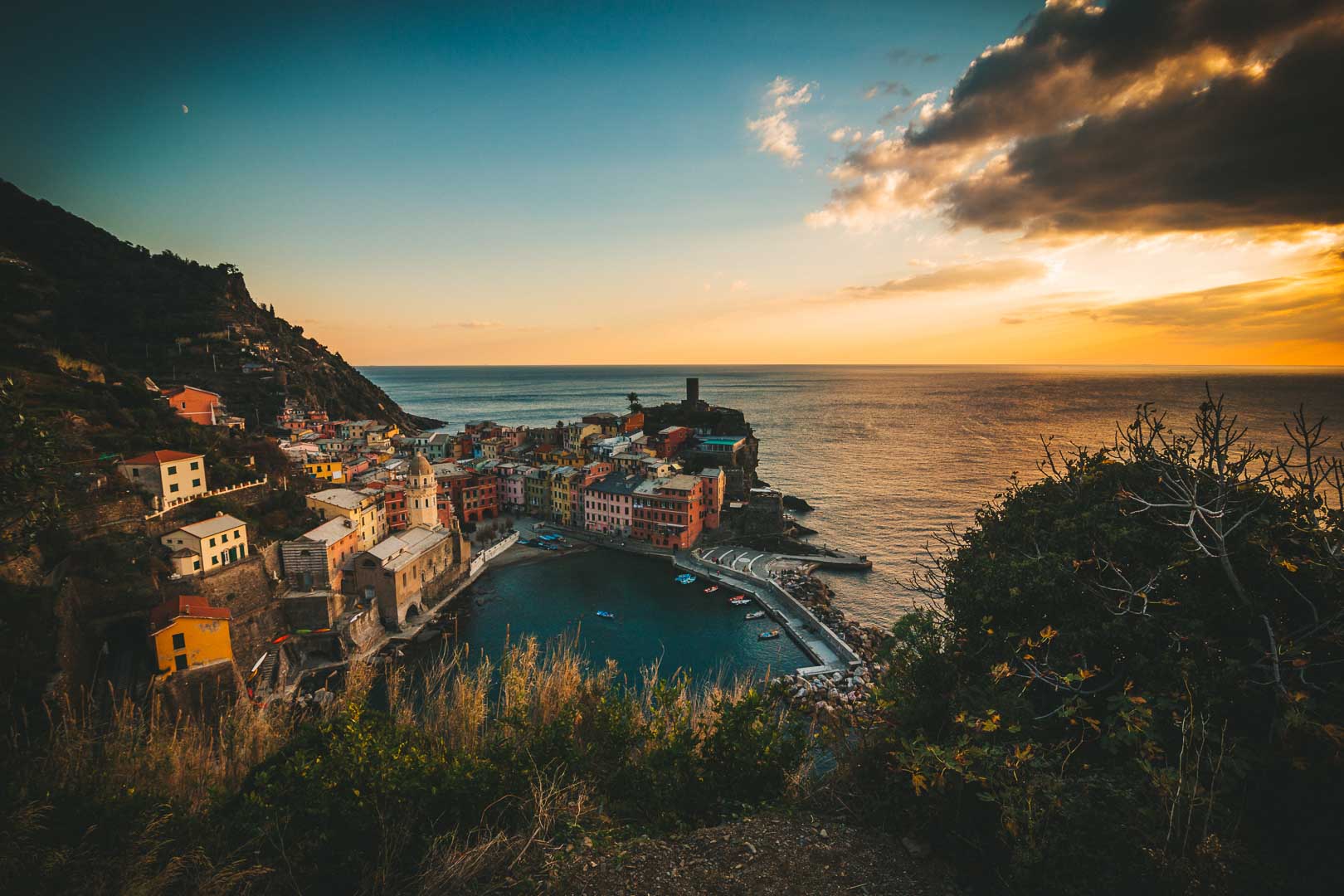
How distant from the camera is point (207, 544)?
22312 mm

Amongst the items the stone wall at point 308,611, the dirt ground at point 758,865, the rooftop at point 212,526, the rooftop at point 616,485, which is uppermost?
the dirt ground at point 758,865

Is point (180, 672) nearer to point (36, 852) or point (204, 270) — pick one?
point (36, 852)

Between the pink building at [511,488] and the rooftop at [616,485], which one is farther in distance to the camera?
the pink building at [511,488]

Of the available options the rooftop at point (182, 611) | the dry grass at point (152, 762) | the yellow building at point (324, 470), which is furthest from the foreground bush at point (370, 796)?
the yellow building at point (324, 470)

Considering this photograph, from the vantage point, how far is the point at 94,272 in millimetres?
69125

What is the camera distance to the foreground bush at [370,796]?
5.66m

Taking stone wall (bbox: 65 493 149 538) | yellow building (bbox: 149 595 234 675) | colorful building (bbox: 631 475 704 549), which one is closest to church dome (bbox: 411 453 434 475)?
stone wall (bbox: 65 493 149 538)

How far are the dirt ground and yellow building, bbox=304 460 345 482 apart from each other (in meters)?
42.1

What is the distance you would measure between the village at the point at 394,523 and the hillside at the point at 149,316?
899cm

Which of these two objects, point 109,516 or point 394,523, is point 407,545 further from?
point 109,516

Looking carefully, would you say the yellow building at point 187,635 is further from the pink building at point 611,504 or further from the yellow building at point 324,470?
the pink building at point 611,504

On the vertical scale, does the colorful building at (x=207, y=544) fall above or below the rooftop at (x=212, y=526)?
below

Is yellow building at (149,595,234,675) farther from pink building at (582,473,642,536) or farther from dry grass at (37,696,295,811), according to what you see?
pink building at (582,473,642,536)

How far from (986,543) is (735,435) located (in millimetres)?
51236
